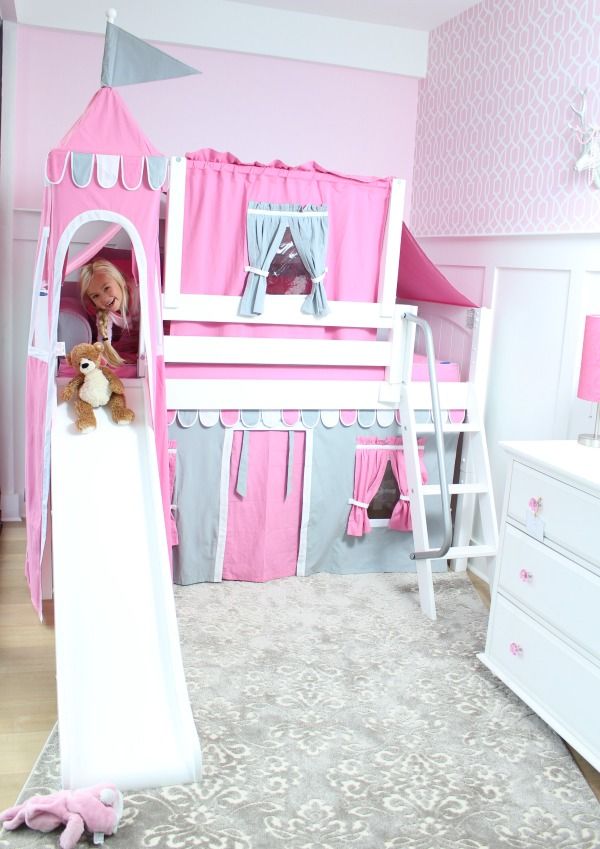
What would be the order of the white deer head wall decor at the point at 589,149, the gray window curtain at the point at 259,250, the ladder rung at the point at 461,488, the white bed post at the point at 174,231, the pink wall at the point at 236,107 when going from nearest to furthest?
the white deer head wall decor at the point at 589,149, the white bed post at the point at 174,231, the gray window curtain at the point at 259,250, the ladder rung at the point at 461,488, the pink wall at the point at 236,107

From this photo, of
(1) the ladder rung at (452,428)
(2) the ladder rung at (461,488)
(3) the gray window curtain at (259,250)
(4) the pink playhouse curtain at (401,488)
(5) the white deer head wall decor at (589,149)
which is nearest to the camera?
(5) the white deer head wall decor at (589,149)

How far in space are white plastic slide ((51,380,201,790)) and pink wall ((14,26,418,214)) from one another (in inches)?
65.5

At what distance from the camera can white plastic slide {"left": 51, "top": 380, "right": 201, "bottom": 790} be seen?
2.13 metres

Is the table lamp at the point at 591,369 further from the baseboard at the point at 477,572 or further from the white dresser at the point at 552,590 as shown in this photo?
the baseboard at the point at 477,572

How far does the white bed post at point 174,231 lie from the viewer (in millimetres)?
3096

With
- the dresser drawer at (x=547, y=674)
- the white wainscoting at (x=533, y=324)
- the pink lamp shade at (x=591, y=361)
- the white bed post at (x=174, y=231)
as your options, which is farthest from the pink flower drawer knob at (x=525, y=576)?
the white bed post at (x=174, y=231)

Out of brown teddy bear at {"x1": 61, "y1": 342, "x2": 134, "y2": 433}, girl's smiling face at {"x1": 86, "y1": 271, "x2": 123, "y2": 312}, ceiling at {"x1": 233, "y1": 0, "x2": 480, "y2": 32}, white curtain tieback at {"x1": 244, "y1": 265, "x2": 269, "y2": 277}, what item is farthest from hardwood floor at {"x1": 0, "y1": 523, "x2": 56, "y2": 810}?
ceiling at {"x1": 233, "y1": 0, "x2": 480, "y2": 32}

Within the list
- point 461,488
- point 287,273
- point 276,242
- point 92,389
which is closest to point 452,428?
point 461,488

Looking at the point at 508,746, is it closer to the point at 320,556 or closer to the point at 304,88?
the point at 320,556

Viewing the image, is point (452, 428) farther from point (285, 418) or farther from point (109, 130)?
point (109, 130)

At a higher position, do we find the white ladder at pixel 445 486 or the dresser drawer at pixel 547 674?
the white ladder at pixel 445 486

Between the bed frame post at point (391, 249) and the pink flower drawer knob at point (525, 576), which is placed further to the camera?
the bed frame post at point (391, 249)

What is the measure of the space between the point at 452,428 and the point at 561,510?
3.57 feet

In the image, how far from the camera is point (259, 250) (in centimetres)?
323
